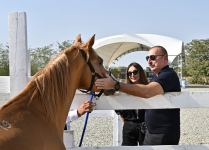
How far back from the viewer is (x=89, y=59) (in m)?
3.08

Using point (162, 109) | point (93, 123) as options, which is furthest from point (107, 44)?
point (162, 109)

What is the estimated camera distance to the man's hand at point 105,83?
3129 mm

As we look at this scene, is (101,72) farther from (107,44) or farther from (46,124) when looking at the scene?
(107,44)

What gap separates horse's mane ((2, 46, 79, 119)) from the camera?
2704 mm

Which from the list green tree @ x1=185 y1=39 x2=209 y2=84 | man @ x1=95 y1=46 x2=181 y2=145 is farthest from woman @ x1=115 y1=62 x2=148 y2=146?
green tree @ x1=185 y1=39 x2=209 y2=84

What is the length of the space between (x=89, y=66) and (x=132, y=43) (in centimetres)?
2912

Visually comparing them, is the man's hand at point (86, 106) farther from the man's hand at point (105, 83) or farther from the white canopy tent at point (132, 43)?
the white canopy tent at point (132, 43)

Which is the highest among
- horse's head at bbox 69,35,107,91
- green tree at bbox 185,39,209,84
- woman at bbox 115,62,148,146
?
horse's head at bbox 69,35,107,91

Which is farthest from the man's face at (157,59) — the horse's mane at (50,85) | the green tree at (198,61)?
the green tree at (198,61)

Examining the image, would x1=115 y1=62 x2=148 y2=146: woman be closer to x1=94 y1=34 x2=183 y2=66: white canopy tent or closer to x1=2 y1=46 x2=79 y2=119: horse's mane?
x1=2 y1=46 x2=79 y2=119: horse's mane

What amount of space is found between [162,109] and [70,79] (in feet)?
3.56

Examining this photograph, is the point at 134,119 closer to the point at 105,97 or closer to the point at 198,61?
the point at 105,97

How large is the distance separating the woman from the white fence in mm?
728

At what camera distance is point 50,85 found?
2.80m
